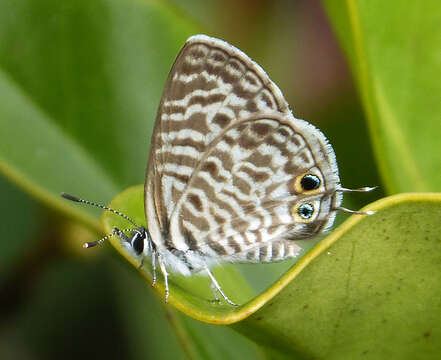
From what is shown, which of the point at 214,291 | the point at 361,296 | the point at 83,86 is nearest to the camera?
the point at 361,296

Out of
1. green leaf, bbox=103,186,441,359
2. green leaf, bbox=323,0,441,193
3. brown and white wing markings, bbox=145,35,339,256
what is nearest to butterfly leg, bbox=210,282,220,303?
brown and white wing markings, bbox=145,35,339,256

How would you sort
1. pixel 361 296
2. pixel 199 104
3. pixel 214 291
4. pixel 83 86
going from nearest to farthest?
pixel 361 296 → pixel 214 291 → pixel 199 104 → pixel 83 86

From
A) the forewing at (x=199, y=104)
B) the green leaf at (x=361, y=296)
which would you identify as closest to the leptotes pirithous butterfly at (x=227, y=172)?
the forewing at (x=199, y=104)

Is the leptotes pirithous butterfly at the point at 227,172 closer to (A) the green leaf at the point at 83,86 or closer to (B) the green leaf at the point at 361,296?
(A) the green leaf at the point at 83,86

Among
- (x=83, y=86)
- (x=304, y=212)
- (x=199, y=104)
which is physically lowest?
(x=304, y=212)

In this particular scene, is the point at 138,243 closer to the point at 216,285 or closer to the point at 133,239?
the point at 133,239

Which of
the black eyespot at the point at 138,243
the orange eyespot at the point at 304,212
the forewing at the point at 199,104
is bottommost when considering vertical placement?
the orange eyespot at the point at 304,212

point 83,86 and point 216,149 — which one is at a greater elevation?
point 83,86

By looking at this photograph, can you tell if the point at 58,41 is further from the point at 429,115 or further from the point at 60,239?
the point at 429,115

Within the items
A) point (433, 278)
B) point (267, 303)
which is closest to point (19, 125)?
point (267, 303)

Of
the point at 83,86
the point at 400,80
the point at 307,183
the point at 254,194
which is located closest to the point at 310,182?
the point at 307,183
